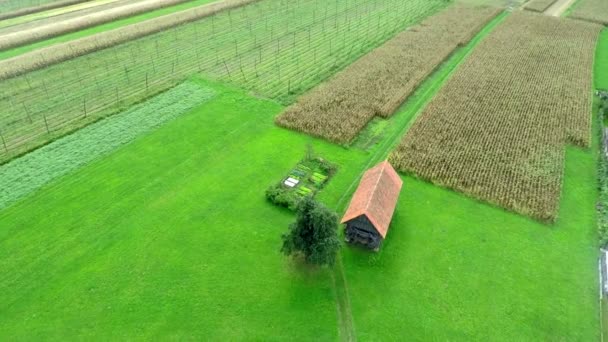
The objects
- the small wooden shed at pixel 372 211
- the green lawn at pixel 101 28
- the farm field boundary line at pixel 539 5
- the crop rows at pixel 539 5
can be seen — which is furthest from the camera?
the crop rows at pixel 539 5

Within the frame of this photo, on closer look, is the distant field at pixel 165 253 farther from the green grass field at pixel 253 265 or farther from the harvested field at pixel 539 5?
the harvested field at pixel 539 5

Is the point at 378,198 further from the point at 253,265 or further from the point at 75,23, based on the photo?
the point at 75,23

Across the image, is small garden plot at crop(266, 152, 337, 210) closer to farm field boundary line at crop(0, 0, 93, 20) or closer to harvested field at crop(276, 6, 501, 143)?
harvested field at crop(276, 6, 501, 143)

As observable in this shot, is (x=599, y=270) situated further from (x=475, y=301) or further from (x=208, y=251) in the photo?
(x=208, y=251)

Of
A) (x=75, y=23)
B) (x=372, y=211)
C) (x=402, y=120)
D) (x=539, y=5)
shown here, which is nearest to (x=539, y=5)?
(x=539, y=5)

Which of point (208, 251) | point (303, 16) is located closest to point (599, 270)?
point (208, 251)

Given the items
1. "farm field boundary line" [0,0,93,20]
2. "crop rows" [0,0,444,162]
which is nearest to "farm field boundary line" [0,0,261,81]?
"crop rows" [0,0,444,162]

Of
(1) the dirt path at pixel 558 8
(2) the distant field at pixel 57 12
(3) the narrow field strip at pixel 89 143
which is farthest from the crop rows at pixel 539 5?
(2) the distant field at pixel 57 12
